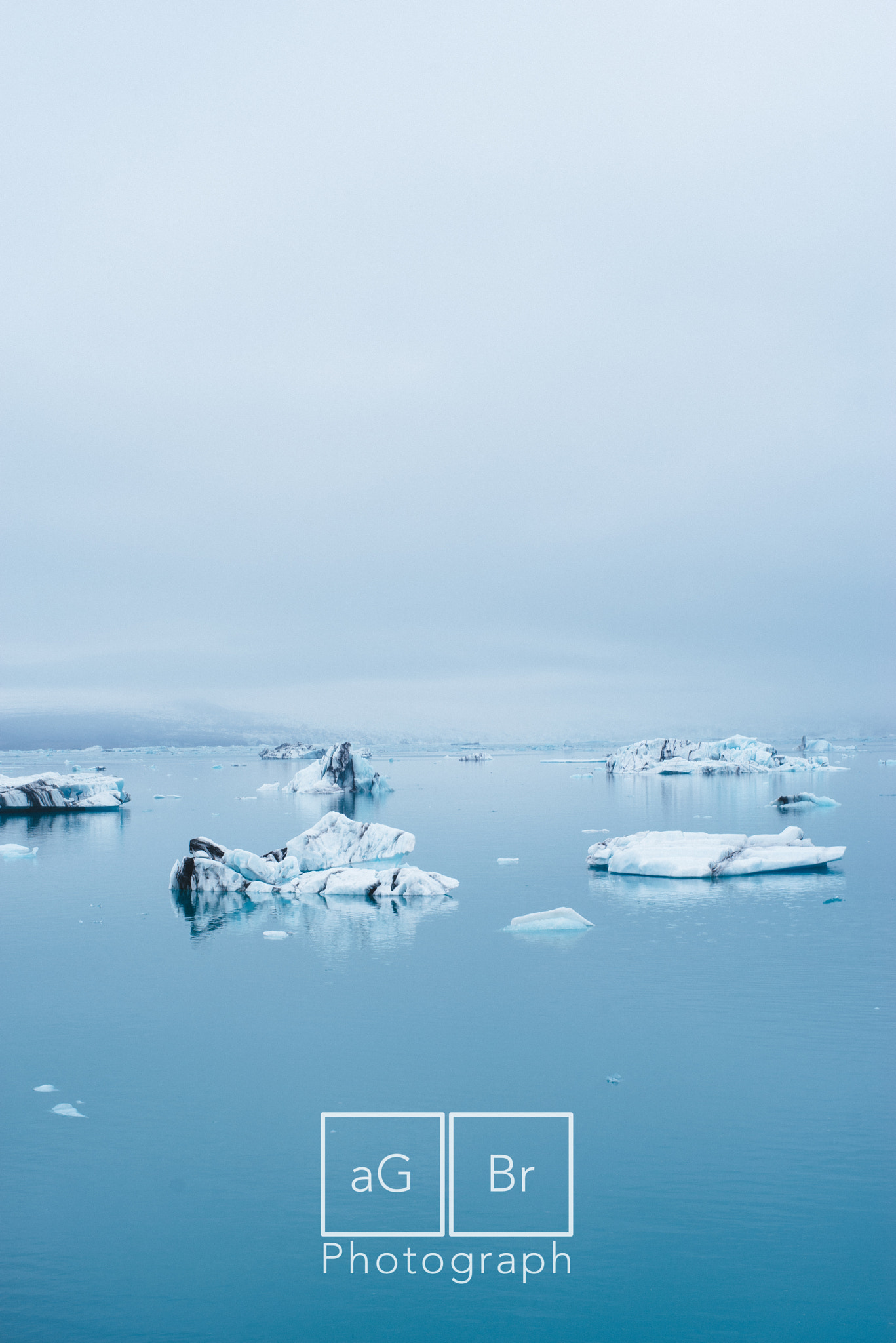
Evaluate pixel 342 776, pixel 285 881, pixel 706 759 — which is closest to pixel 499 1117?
pixel 285 881

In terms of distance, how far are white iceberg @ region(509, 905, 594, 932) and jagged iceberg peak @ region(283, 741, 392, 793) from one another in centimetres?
3244

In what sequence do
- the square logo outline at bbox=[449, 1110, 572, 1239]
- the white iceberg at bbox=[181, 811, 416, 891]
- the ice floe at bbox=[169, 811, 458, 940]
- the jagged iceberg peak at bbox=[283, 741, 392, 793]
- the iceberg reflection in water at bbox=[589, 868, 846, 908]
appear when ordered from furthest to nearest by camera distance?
the jagged iceberg peak at bbox=[283, 741, 392, 793] → the white iceberg at bbox=[181, 811, 416, 891] → the ice floe at bbox=[169, 811, 458, 940] → the iceberg reflection in water at bbox=[589, 868, 846, 908] → the square logo outline at bbox=[449, 1110, 572, 1239]

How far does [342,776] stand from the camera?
153ft

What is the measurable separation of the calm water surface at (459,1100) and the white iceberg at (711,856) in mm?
1554

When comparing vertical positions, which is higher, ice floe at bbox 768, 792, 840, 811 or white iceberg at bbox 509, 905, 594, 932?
white iceberg at bbox 509, 905, 594, 932

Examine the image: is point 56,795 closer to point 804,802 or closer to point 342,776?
point 342,776

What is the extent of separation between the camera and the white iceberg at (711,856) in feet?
56.0

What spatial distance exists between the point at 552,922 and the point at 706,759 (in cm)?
5242

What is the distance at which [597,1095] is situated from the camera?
6789 millimetres

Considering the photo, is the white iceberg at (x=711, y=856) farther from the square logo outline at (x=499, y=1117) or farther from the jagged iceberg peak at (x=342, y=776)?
the jagged iceberg peak at (x=342, y=776)

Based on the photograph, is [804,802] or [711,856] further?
[804,802]

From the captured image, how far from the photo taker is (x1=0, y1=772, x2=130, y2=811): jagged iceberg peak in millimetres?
33938

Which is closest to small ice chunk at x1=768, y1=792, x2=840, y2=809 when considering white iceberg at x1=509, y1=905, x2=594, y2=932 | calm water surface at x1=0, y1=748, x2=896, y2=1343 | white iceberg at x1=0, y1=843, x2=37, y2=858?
calm water surface at x1=0, y1=748, x2=896, y2=1343

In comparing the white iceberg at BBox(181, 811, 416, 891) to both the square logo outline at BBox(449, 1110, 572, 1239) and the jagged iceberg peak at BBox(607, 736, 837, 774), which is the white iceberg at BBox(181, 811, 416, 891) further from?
the jagged iceberg peak at BBox(607, 736, 837, 774)
